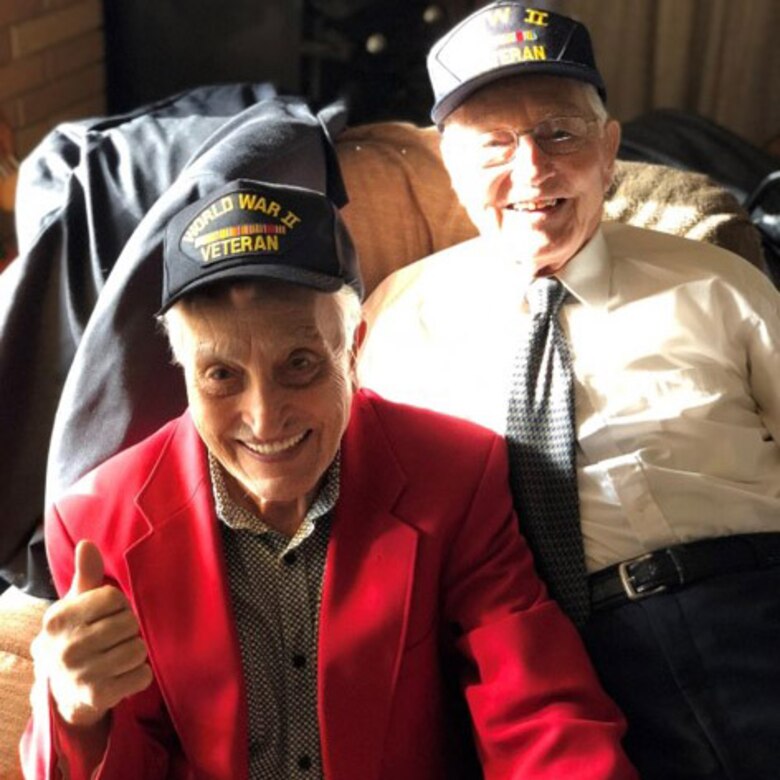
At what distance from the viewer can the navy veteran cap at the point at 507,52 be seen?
1595mm

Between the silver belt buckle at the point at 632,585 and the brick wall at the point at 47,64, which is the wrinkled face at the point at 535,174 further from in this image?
the brick wall at the point at 47,64

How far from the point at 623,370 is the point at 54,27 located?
68.5 inches

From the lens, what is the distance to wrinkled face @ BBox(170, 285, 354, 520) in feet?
4.19

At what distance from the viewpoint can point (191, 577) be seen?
1361mm

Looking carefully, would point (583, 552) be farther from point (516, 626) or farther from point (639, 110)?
point (639, 110)

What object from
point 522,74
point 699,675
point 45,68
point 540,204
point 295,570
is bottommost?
point 699,675

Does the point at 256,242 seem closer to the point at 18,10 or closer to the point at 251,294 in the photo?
the point at 251,294

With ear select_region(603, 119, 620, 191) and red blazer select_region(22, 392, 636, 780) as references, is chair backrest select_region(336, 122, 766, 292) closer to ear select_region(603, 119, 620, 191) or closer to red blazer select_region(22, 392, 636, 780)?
ear select_region(603, 119, 620, 191)

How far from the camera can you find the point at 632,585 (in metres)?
1.49

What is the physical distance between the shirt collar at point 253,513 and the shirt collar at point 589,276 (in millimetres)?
450

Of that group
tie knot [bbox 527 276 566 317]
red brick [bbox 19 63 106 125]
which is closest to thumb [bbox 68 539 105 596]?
tie knot [bbox 527 276 566 317]

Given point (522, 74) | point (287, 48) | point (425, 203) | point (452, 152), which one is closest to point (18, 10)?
point (287, 48)

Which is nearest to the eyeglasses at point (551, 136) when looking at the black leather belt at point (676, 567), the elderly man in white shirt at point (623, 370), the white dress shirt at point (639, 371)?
the elderly man in white shirt at point (623, 370)

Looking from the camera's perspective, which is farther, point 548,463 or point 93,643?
point 548,463
